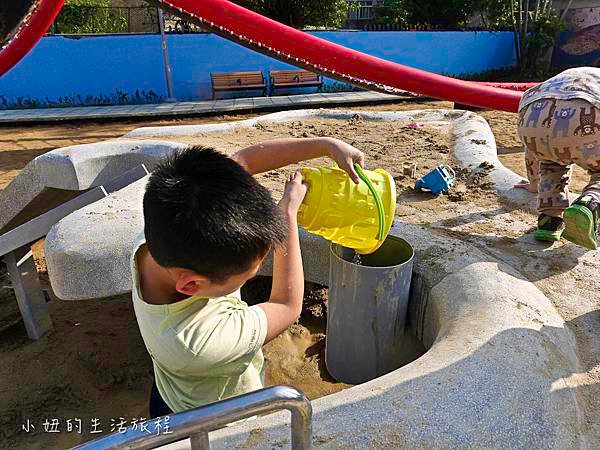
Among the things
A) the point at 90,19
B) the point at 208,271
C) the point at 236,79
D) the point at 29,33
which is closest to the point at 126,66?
the point at 236,79

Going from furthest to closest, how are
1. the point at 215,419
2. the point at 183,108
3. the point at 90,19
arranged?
the point at 90,19
the point at 183,108
the point at 215,419

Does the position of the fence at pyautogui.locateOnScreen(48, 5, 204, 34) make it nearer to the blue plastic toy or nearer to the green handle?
the blue plastic toy

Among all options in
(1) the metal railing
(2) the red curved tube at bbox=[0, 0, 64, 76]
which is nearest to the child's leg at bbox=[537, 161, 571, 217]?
(1) the metal railing

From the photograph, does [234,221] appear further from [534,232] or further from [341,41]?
[341,41]

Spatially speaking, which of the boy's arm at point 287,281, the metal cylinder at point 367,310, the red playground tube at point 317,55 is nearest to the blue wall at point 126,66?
the red playground tube at point 317,55

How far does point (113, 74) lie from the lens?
1013 centimetres

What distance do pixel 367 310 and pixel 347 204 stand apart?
78 centimetres

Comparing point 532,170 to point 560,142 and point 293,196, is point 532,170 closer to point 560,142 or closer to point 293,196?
point 560,142

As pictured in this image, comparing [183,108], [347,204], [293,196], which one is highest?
[293,196]

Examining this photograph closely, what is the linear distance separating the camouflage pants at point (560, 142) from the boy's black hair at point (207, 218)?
6.12 ft

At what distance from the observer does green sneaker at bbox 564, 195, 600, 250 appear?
2.23 metres

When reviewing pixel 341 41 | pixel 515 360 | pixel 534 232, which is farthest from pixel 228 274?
pixel 341 41

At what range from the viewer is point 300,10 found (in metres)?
12.9

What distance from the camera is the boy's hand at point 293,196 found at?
154 centimetres
